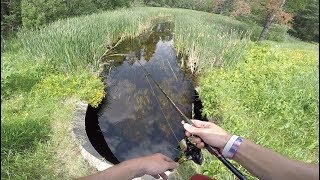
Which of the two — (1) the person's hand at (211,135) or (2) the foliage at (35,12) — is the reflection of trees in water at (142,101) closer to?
(2) the foliage at (35,12)

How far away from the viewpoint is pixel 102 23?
10500mm

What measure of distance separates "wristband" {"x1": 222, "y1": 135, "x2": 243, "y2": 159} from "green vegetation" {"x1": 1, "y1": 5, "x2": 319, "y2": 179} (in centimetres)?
100

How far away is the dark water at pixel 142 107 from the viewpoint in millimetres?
5926

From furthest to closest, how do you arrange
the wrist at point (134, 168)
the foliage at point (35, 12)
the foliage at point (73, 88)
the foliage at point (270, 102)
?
1. the foliage at point (35, 12)
2. the foliage at point (73, 88)
3. the foliage at point (270, 102)
4. the wrist at point (134, 168)

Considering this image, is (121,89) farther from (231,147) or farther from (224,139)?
(231,147)

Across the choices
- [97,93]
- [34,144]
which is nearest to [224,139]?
[34,144]

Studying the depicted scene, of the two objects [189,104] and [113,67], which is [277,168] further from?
[113,67]

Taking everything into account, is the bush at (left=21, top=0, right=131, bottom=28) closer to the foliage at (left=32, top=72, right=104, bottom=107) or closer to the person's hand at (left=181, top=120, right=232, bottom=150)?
the foliage at (left=32, top=72, right=104, bottom=107)

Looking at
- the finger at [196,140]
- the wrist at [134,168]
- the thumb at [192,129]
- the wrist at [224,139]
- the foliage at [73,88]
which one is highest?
the thumb at [192,129]

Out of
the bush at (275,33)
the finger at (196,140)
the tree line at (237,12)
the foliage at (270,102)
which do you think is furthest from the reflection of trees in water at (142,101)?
the bush at (275,33)

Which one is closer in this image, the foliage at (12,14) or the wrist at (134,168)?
the wrist at (134,168)

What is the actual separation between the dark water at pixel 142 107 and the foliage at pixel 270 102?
75cm

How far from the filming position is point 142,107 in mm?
7223

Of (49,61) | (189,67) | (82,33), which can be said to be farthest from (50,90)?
(189,67)
